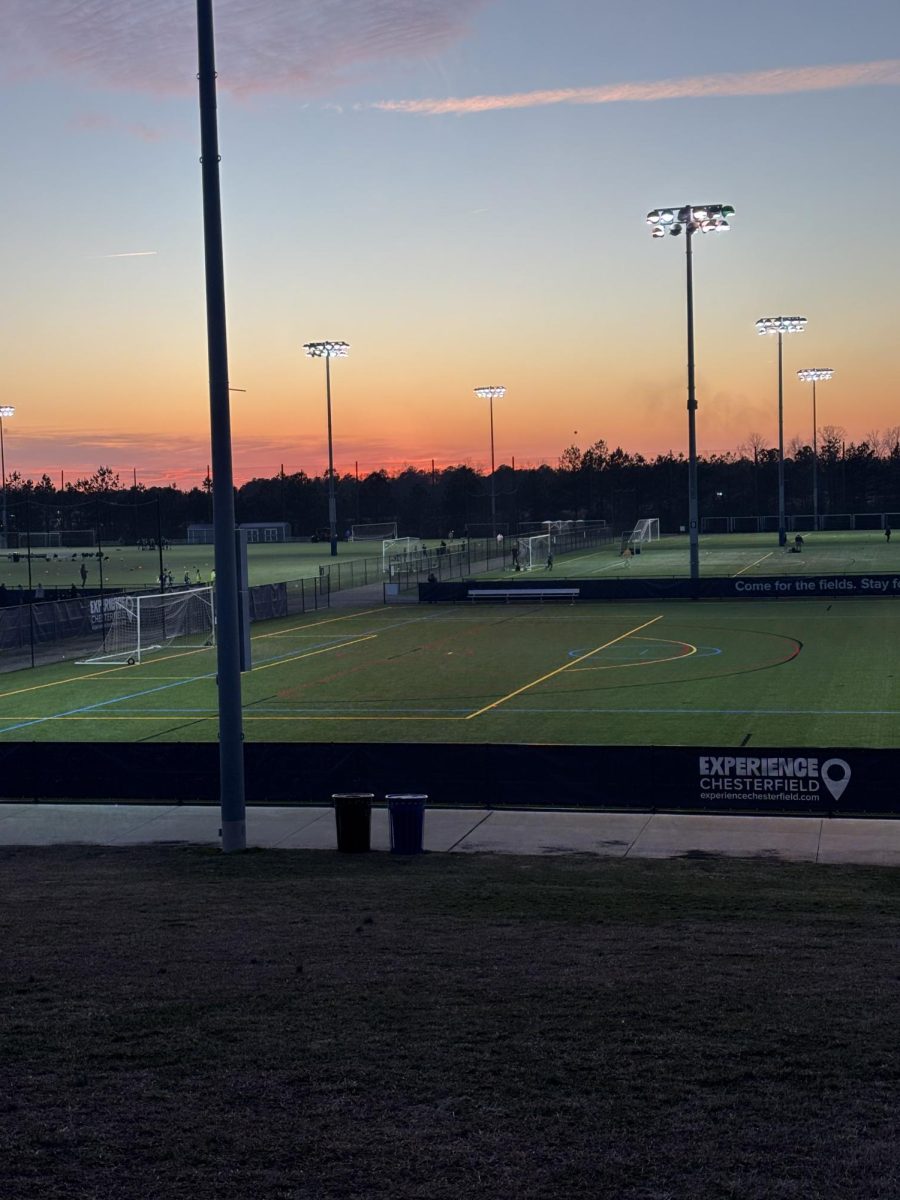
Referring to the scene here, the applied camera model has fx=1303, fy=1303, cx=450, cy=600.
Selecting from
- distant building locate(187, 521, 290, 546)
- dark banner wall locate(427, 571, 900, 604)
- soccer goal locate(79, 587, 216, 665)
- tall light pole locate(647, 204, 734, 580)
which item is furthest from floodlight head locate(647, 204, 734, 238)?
distant building locate(187, 521, 290, 546)

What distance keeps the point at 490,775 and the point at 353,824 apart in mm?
3604

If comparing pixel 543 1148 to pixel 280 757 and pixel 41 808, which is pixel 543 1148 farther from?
pixel 41 808

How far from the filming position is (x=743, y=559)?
96.4 metres

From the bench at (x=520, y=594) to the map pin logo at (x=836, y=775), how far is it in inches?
1863

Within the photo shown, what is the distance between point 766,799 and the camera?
2066cm

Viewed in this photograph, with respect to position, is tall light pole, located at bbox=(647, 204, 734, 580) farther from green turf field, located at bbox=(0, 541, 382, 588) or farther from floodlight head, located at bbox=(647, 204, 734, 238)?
green turf field, located at bbox=(0, 541, 382, 588)

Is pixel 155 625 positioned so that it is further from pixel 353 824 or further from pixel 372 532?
pixel 372 532

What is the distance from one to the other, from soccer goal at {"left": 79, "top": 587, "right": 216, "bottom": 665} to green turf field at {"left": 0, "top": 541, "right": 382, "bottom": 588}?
22.7 meters

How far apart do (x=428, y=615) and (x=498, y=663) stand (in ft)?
65.6

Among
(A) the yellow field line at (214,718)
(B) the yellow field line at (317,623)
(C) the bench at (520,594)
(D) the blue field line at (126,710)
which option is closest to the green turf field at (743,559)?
(C) the bench at (520,594)

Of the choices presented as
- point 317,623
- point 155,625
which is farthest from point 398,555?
point 155,625

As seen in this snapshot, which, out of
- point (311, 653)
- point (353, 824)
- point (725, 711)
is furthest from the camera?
point (311, 653)

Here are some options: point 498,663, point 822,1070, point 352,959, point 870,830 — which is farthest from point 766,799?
point 498,663

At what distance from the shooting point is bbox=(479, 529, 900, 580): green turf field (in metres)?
84.1
